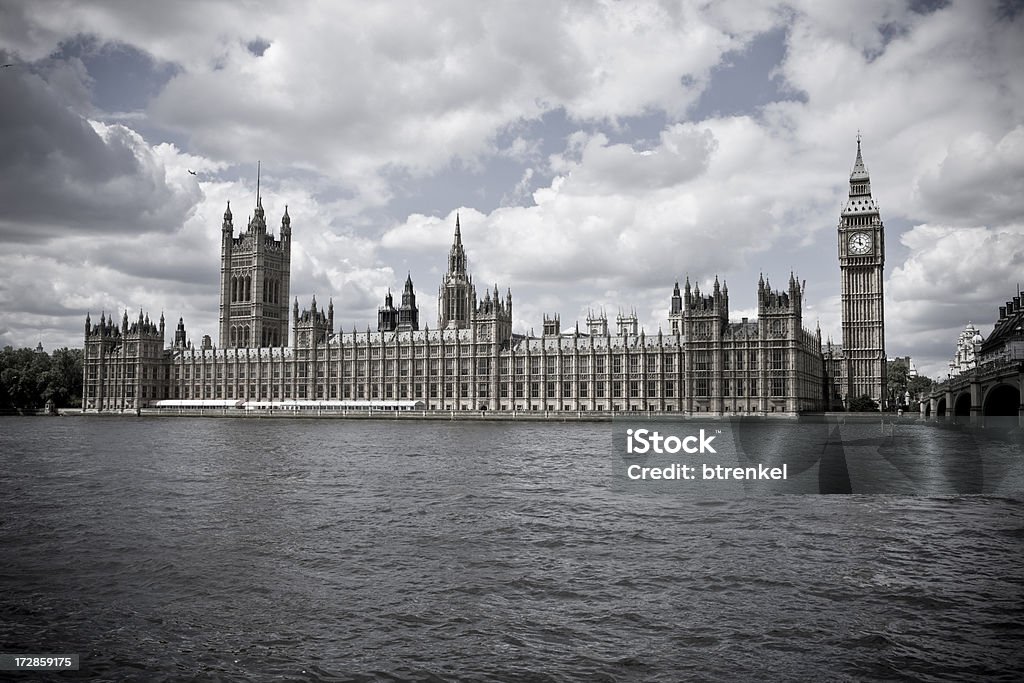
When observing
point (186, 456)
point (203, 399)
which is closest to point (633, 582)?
point (186, 456)

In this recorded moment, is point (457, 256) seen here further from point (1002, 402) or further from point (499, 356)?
point (1002, 402)

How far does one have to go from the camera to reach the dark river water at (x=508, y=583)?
1529 centimetres

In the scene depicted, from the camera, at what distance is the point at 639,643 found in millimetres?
16094

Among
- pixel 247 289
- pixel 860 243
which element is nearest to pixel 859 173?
pixel 860 243

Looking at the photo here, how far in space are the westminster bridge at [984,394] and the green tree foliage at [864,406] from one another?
25.9ft

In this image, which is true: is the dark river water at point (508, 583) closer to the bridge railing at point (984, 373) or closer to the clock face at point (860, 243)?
the bridge railing at point (984, 373)

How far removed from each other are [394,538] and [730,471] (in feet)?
84.7

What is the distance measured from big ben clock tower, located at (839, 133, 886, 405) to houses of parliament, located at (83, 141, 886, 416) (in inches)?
8.7

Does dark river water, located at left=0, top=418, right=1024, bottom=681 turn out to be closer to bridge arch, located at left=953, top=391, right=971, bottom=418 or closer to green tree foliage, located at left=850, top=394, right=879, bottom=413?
bridge arch, located at left=953, top=391, right=971, bottom=418

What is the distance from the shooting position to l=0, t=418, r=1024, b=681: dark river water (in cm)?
1529

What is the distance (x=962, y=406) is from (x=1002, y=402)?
1539 centimetres

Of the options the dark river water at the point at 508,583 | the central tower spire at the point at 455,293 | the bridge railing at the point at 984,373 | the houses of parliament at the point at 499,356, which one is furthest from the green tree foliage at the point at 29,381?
the bridge railing at the point at 984,373

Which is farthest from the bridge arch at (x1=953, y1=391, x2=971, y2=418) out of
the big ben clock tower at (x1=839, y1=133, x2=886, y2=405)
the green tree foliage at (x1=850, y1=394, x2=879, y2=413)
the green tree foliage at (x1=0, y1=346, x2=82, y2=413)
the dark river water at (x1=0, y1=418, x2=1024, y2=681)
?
the green tree foliage at (x1=0, y1=346, x2=82, y2=413)

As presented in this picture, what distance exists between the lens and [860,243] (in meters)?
140
